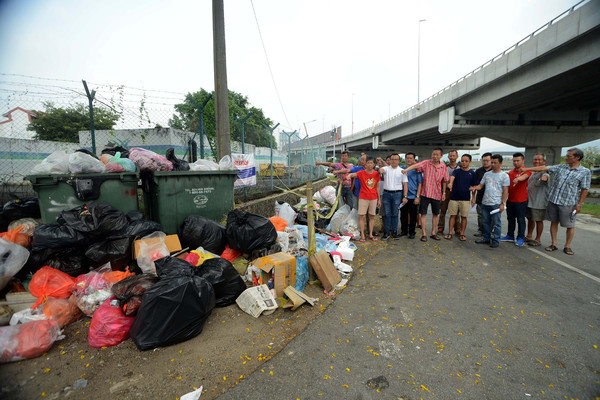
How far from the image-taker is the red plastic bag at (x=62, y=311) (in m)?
2.41

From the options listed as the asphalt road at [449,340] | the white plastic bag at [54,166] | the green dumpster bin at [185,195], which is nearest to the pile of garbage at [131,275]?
the white plastic bag at [54,166]

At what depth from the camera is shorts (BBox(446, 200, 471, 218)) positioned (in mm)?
5236

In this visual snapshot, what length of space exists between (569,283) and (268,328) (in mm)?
3825

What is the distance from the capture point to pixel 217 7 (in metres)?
Answer: 5.37

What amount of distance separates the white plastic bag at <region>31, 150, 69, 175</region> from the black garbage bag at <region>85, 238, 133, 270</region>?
121cm

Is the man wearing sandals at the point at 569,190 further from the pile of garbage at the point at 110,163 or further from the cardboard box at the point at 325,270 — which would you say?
the pile of garbage at the point at 110,163

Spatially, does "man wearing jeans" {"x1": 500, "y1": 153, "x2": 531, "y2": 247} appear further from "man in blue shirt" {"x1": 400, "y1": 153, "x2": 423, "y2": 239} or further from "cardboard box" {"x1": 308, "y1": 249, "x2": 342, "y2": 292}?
"cardboard box" {"x1": 308, "y1": 249, "x2": 342, "y2": 292}

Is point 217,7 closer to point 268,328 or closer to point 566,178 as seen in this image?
point 268,328

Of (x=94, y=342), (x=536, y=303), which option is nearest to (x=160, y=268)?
(x=94, y=342)

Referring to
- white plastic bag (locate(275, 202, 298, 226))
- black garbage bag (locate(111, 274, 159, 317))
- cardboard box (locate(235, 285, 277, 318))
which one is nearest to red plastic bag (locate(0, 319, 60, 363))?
black garbage bag (locate(111, 274, 159, 317))

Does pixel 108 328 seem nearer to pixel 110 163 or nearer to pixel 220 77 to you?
pixel 110 163

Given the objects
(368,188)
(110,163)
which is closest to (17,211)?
(110,163)

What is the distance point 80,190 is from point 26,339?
6.31 feet

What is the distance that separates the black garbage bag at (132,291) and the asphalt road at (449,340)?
1234mm
